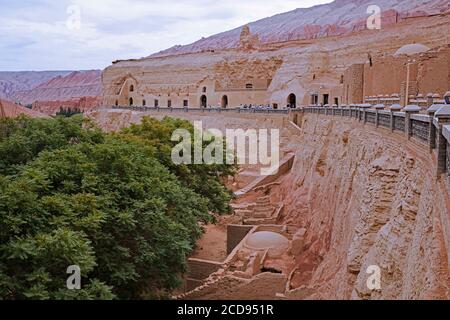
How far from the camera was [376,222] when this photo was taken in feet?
28.3

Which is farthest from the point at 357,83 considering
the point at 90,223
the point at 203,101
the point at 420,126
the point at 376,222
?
the point at 203,101

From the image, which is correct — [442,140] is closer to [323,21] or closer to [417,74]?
[417,74]

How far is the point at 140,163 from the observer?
12406 mm

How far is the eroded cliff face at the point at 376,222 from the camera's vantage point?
5.68 metres

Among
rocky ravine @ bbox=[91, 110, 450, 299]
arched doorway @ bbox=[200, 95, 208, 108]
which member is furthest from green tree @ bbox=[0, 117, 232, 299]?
arched doorway @ bbox=[200, 95, 208, 108]

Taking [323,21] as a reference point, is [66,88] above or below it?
below

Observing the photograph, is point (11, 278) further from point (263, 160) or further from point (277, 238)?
point (263, 160)

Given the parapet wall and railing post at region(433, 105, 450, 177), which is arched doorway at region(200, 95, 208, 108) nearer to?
the parapet wall

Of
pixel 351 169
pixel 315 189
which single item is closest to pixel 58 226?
pixel 351 169

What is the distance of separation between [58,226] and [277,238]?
9.05m

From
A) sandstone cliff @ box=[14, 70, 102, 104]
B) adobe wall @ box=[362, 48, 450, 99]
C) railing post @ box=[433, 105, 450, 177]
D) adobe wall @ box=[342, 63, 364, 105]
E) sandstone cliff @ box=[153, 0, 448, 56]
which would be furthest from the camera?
sandstone cliff @ box=[14, 70, 102, 104]

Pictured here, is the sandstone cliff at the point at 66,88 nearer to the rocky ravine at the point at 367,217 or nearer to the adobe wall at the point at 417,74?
the adobe wall at the point at 417,74

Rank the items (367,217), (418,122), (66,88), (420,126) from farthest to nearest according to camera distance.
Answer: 1. (66,88)
2. (367,217)
3. (418,122)
4. (420,126)

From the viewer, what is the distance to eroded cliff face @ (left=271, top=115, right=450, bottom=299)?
568cm
